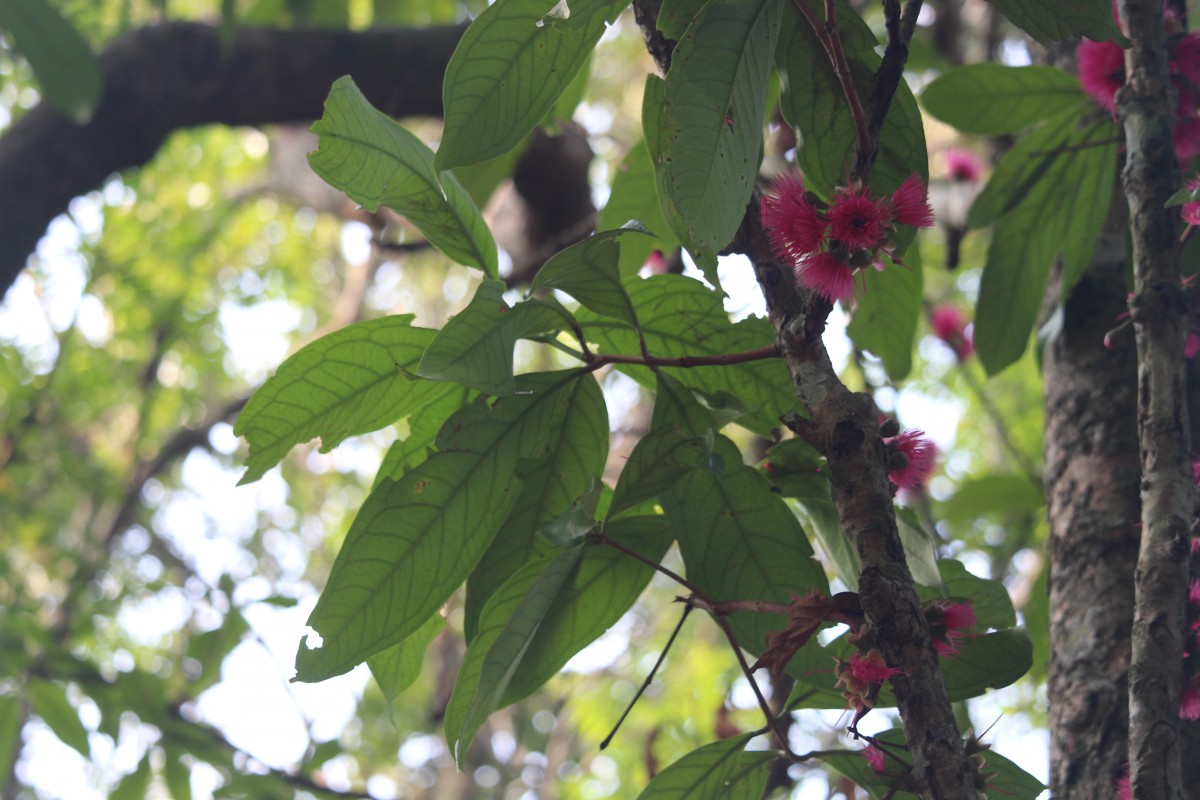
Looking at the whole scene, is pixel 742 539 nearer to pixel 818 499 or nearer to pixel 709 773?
pixel 818 499

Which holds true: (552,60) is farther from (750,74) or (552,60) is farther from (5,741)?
(5,741)

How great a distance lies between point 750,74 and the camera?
24.6 inches

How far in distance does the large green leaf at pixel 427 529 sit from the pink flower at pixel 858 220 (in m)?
0.22

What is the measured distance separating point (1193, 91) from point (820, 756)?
0.72 metres

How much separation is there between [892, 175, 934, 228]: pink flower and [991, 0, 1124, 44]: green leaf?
A: 137 mm

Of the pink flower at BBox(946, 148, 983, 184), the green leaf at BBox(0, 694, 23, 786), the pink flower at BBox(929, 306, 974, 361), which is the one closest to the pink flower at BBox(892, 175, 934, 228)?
the pink flower at BBox(946, 148, 983, 184)

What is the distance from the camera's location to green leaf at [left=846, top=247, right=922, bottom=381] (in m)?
0.96

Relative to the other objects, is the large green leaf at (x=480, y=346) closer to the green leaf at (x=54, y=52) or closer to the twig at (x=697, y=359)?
the twig at (x=697, y=359)

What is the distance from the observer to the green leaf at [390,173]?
70 cm

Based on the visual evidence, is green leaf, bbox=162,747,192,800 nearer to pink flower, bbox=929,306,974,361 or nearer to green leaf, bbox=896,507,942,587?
green leaf, bbox=896,507,942,587

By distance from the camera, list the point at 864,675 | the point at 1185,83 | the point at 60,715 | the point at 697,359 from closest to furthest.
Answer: the point at 864,675 → the point at 697,359 → the point at 1185,83 → the point at 60,715

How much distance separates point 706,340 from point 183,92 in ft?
6.22

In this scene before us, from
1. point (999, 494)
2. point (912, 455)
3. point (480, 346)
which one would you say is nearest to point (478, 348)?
point (480, 346)

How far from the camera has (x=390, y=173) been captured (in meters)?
0.71
